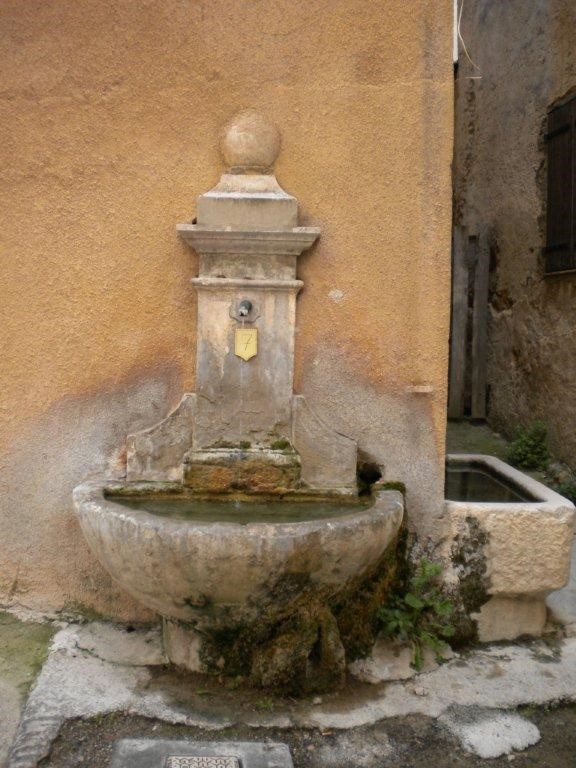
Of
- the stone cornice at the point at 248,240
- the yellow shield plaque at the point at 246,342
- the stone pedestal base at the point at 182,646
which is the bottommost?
the stone pedestal base at the point at 182,646

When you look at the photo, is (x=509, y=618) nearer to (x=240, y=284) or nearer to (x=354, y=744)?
(x=354, y=744)

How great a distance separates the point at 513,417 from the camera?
18.6ft

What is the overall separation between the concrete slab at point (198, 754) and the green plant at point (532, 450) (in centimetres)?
345

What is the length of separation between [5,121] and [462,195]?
5076mm

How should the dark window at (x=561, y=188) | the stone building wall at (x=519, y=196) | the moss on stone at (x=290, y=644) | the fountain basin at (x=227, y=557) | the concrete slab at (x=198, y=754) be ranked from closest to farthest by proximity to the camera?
the concrete slab at (x=198, y=754) < the fountain basin at (x=227, y=557) < the moss on stone at (x=290, y=644) < the dark window at (x=561, y=188) < the stone building wall at (x=519, y=196)

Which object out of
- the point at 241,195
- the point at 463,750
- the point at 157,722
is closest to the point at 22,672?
the point at 157,722

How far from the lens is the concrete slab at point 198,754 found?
195 centimetres

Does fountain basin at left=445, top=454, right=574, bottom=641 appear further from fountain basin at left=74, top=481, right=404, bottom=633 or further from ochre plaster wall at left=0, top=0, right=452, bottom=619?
Answer: fountain basin at left=74, top=481, right=404, bottom=633

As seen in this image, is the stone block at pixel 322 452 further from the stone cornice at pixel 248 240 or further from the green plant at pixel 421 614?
the stone cornice at pixel 248 240

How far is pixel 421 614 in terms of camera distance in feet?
8.72

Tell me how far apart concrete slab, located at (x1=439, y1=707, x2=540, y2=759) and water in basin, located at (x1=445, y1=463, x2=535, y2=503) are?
98 centimetres

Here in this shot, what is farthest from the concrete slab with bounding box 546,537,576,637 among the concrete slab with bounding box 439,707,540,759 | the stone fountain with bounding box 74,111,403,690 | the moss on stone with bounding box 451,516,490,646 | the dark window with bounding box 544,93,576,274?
the dark window with bounding box 544,93,576,274

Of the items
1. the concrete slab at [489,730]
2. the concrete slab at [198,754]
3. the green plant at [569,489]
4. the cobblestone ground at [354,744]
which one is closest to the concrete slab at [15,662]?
the cobblestone ground at [354,744]

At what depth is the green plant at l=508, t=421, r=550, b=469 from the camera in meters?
4.90
